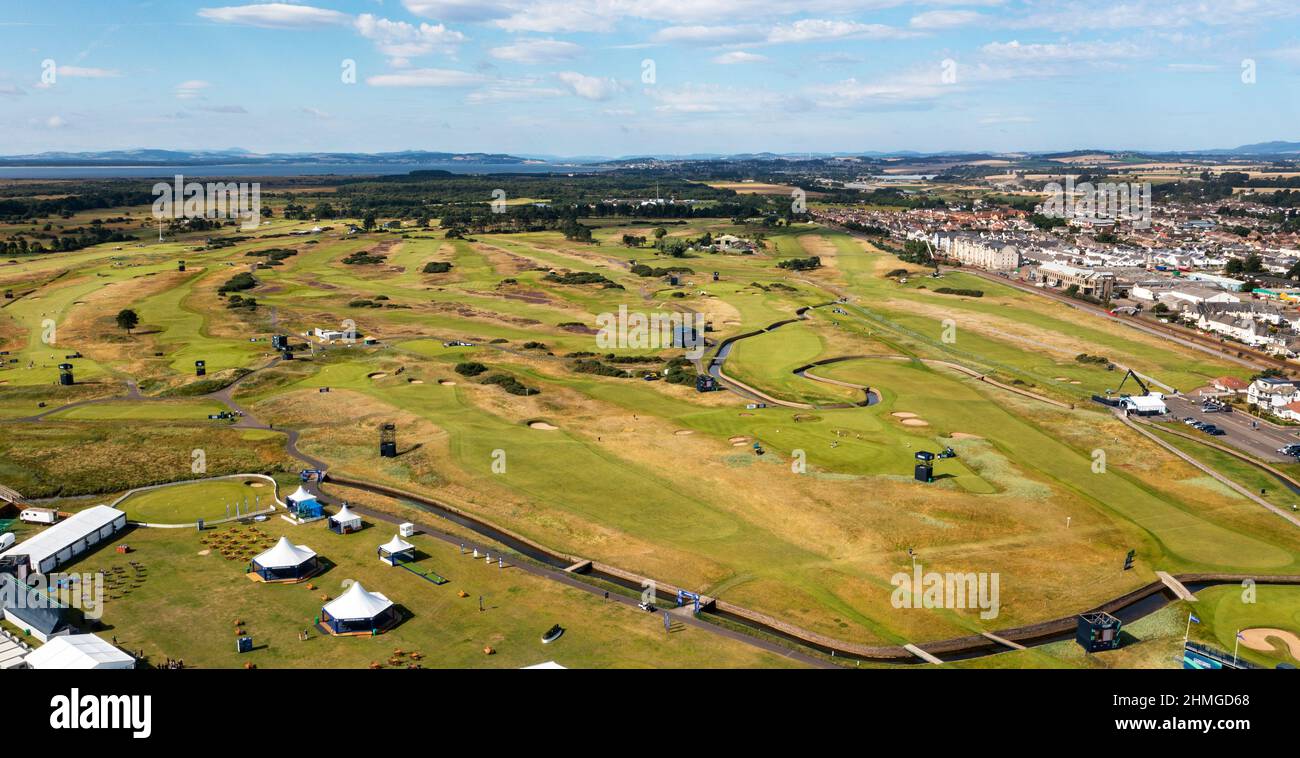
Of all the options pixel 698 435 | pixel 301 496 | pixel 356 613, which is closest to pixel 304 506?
pixel 301 496

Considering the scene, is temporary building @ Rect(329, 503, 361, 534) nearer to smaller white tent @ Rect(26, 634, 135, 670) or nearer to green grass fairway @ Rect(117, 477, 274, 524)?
green grass fairway @ Rect(117, 477, 274, 524)

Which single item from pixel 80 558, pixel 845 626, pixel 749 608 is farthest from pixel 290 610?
pixel 845 626

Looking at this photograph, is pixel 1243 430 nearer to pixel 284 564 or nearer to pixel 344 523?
pixel 344 523

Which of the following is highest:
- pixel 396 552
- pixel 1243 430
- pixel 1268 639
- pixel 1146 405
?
pixel 1146 405

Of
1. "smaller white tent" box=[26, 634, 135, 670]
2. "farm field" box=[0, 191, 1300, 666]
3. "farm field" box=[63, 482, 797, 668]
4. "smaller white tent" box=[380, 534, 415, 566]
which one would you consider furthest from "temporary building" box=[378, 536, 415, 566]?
"smaller white tent" box=[26, 634, 135, 670]
